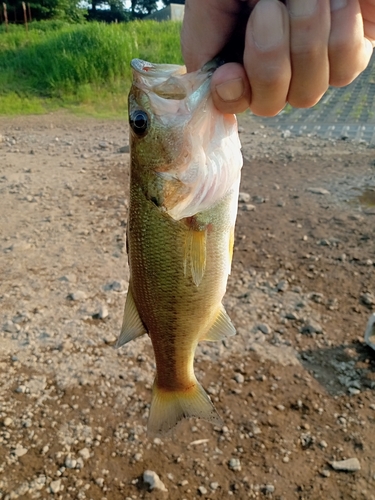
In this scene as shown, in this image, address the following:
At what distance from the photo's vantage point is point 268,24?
4.12 feet

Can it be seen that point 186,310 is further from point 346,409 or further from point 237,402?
point 346,409

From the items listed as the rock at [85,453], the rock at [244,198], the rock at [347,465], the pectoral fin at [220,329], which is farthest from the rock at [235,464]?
Answer: the rock at [244,198]

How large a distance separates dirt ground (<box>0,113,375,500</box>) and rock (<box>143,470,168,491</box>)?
0.03 metres

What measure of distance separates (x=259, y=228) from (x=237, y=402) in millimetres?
2429

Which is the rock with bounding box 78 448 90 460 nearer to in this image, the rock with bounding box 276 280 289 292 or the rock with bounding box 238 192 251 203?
the rock with bounding box 276 280 289 292

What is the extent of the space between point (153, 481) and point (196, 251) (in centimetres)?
156

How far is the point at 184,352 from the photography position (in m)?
1.94

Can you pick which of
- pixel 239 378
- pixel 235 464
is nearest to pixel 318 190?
pixel 239 378

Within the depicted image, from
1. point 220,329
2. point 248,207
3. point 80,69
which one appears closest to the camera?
point 220,329

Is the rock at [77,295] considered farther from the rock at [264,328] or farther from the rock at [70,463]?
the rock at [70,463]

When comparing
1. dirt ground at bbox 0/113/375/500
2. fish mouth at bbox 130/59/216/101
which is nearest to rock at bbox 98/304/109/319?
dirt ground at bbox 0/113/375/500

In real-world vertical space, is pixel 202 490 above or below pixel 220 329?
below

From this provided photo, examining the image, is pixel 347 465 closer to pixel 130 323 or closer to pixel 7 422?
pixel 130 323

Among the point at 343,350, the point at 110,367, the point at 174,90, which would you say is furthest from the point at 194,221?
the point at 343,350
